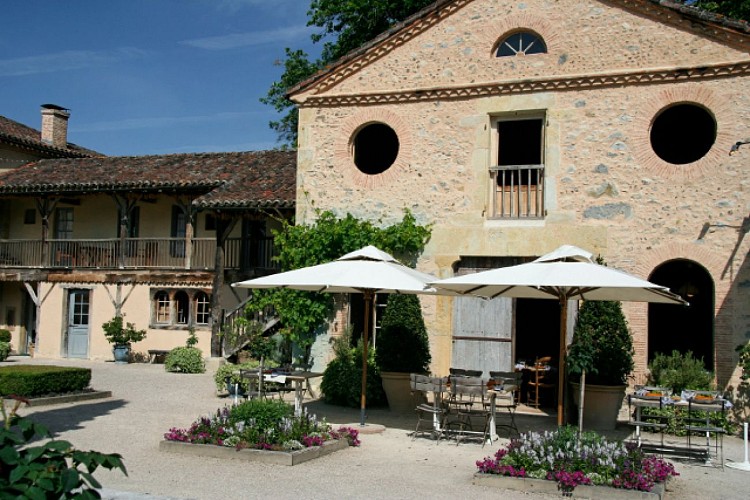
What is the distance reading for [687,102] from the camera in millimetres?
11609

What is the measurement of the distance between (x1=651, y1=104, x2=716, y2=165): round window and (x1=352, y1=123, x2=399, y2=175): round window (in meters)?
4.74

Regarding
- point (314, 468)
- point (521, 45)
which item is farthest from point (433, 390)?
point (521, 45)

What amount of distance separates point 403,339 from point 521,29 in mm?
5528

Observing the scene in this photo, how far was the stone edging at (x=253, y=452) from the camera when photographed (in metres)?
8.16

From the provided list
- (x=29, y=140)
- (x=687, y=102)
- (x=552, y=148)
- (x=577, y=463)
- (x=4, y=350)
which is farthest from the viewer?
(x=29, y=140)

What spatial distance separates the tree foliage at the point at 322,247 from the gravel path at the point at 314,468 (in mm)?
1921

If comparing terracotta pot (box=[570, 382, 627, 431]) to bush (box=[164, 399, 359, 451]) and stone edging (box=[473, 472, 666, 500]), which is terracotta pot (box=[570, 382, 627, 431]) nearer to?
stone edging (box=[473, 472, 666, 500])

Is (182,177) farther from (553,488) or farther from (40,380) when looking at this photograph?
(553,488)

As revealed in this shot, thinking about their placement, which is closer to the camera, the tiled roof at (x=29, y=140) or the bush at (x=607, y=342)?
the bush at (x=607, y=342)

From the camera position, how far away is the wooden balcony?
2223cm

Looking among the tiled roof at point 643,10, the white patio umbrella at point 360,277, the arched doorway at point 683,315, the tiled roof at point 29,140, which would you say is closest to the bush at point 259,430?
the white patio umbrella at point 360,277

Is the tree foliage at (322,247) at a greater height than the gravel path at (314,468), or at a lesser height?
greater

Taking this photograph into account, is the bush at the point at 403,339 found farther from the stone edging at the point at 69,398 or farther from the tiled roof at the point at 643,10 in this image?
the stone edging at the point at 69,398

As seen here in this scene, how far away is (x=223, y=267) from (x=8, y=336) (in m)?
8.15
